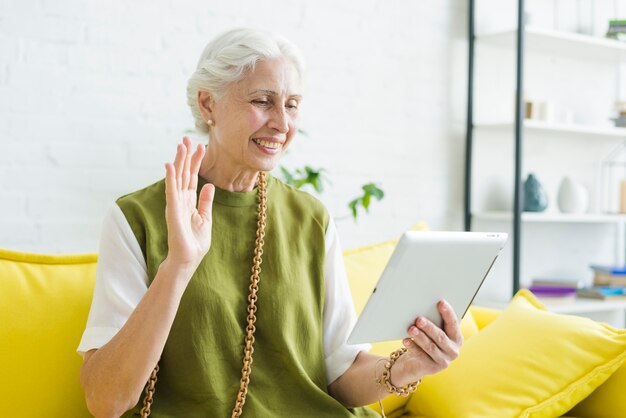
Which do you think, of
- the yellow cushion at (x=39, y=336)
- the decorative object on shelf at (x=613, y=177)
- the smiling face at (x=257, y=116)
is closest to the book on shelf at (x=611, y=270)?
the decorative object on shelf at (x=613, y=177)

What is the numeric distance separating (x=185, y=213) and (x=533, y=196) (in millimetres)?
2319

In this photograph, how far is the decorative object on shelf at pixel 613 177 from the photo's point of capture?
395 cm

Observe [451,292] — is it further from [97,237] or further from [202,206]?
[97,237]

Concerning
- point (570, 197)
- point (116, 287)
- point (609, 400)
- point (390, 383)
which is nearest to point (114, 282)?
point (116, 287)

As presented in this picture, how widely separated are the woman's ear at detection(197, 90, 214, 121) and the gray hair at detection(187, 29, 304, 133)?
0.02m

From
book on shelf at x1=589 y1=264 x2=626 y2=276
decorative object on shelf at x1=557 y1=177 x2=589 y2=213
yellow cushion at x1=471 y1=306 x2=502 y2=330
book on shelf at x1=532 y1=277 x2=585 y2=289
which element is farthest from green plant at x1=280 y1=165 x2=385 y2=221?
book on shelf at x1=589 y1=264 x2=626 y2=276

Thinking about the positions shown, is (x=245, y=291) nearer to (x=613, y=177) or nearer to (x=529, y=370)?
A: (x=529, y=370)

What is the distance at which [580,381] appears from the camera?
1.80 metres

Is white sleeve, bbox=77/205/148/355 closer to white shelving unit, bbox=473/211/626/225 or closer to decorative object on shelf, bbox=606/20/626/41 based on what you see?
white shelving unit, bbox=473/211/626/225

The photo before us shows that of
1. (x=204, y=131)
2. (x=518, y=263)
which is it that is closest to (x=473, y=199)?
(x=518, y=263)

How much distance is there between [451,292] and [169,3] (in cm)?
157

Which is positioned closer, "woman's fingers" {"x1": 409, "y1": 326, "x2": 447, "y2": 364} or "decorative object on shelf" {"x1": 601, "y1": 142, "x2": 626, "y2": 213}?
"woman's fingers" {"x1": 409, "y1": 326, "x2": 447, "y2": 364}

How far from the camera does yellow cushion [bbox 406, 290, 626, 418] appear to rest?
180cm

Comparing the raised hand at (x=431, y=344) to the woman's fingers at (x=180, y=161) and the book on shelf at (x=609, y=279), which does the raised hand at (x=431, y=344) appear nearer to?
the woman's fingers at (x=180, y=161)
